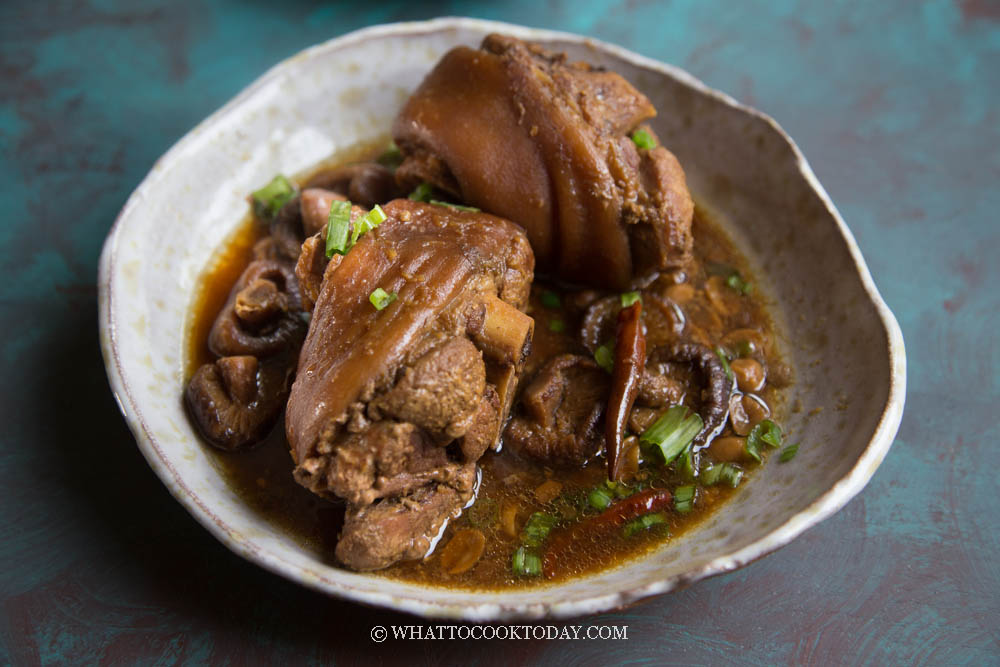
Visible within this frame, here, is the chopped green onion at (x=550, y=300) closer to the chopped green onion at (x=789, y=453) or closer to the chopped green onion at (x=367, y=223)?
the chopped green onion at (x=367, y=223)

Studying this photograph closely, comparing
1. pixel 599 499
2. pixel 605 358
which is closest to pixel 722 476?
pixel 599 499

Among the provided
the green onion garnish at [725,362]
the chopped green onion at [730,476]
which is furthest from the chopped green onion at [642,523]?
the green onion garnish at [725,362]

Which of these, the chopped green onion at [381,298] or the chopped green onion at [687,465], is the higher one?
the chopped green onion at [381,298]

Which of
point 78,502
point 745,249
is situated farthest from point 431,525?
point 745,249

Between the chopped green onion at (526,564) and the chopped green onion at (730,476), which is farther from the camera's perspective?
the chopped green onion at (730,476)

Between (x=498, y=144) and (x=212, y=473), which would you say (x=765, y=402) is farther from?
(x=212, y=473)

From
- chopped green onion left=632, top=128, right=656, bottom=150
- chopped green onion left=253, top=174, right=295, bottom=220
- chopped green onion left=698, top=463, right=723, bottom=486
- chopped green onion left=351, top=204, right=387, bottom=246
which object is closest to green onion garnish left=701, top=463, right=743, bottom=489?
chopped green onion left=698, top=463, right=723, bottom=486

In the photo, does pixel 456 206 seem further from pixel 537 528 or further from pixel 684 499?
pixel 684 499
